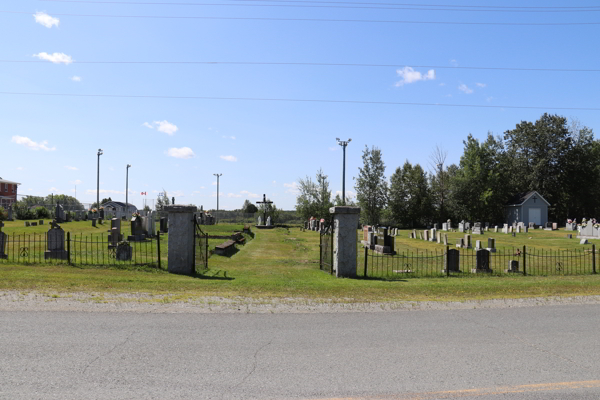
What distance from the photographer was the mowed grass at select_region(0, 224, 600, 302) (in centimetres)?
966

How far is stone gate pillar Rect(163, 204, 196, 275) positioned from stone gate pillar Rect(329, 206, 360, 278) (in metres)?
4.44

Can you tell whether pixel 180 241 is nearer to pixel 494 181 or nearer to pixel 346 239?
pixel 346 239

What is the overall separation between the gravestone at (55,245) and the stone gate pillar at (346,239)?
9.12 meters

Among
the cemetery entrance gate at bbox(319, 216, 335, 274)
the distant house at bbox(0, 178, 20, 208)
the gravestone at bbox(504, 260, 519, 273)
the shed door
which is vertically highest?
the distant house at bbox(0, 178, 20, 208)

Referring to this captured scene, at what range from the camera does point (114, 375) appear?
4461 mm

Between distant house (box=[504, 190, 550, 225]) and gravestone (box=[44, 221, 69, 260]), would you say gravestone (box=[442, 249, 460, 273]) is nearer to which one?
gravestone (box=[44, 221, 69, 260])

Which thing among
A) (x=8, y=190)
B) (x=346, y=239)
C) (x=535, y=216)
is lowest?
(x=346, y=239)

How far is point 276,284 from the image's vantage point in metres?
11.1

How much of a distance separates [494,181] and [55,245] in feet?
192

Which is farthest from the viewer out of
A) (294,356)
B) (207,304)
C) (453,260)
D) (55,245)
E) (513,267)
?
(513,267)

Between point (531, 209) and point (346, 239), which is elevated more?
point (531, 209)

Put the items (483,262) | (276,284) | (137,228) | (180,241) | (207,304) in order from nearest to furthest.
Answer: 1. (207,304)
2. (276,284)
3. (180,241)
4. (483,262)
5. (137,228)

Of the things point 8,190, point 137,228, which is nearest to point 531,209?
point 137,228

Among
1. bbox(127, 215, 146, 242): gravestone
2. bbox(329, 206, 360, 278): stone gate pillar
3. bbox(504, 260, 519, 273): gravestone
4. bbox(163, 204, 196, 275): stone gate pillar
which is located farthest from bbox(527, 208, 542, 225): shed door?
bbox(163, 204, 196, 275): stone gate pillar
